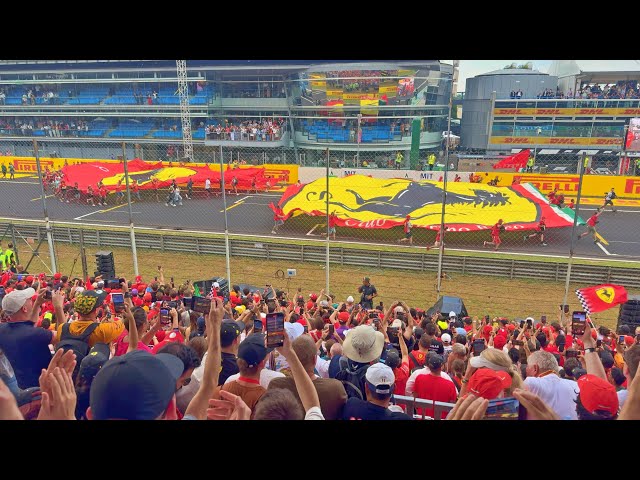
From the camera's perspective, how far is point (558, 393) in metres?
4.06

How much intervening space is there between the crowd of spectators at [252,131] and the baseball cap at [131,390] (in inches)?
1615

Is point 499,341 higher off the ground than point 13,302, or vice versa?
point 13,302

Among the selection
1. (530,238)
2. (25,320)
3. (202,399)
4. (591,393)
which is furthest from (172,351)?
(530,238)

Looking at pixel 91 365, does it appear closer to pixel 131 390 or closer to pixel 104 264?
pixel 131 390

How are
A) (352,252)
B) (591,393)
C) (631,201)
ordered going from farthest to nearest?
(631,201) < (352,252) < (591,393)

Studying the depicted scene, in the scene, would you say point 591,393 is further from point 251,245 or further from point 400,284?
point 251,245

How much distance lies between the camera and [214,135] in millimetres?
42719

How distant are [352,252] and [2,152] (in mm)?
35399

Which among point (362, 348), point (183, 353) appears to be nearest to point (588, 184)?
point (362, 348)

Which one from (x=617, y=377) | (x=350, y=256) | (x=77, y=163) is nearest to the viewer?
(x=617, y=377)

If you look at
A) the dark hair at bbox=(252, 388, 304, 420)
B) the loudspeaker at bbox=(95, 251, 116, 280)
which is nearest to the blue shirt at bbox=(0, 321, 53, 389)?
the dark hair at bbox=(252, 388, 304, 420)

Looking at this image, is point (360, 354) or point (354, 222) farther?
point (354, 222)

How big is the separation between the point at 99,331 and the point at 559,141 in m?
42.2

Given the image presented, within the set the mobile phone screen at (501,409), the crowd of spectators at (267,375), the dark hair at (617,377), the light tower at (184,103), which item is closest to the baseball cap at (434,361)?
the crowd of spectators at (267,375)
